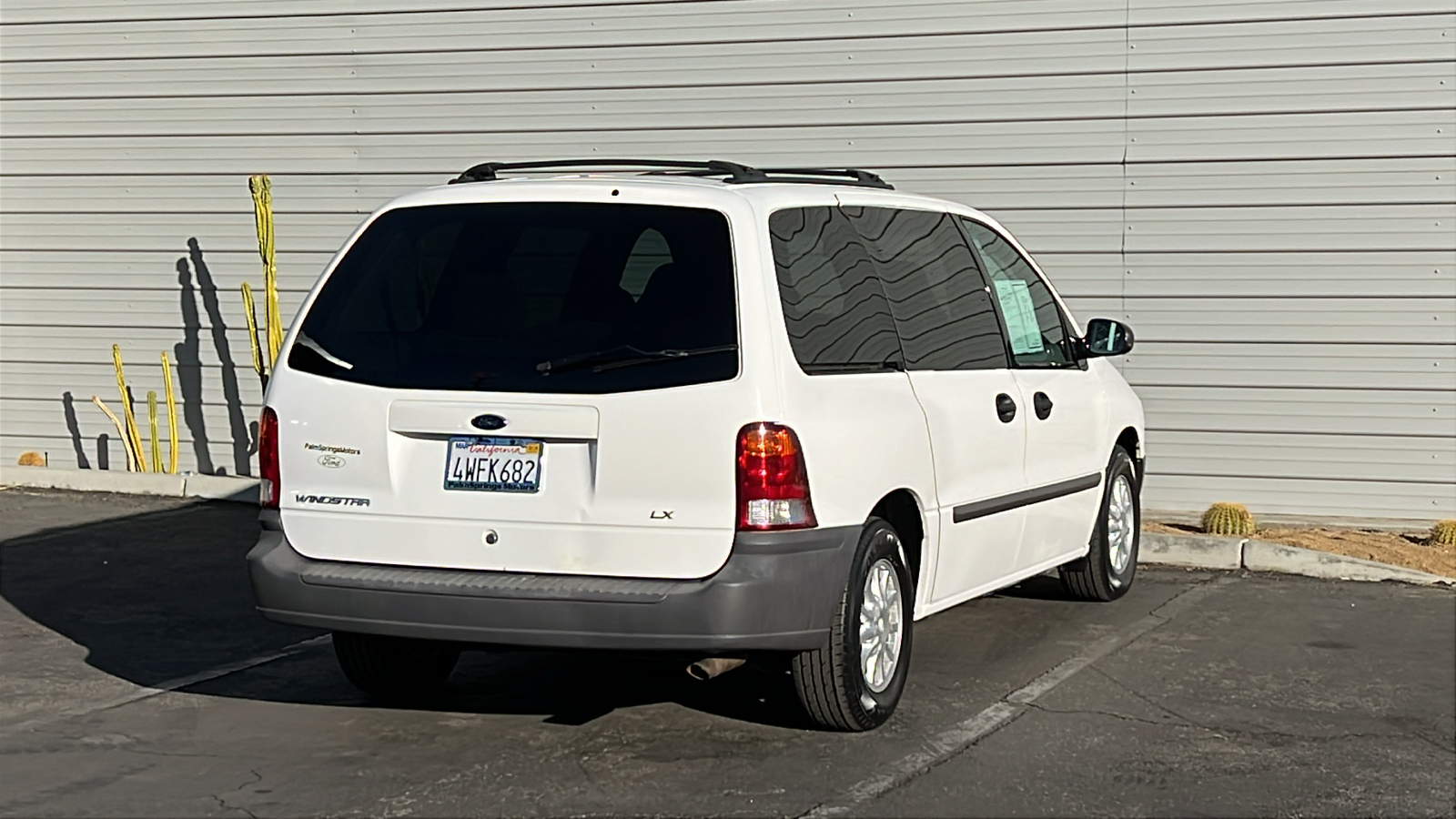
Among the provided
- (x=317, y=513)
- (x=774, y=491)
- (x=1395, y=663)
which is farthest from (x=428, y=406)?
(x=1395, y=663)

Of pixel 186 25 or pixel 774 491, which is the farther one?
pixel 186 25

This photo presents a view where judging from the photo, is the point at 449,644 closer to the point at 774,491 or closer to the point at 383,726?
the point at 383,726

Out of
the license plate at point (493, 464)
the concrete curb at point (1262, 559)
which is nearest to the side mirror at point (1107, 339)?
the concrete curb at point (1262, 559)

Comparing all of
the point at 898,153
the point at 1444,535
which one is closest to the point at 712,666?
the point at 1444,535

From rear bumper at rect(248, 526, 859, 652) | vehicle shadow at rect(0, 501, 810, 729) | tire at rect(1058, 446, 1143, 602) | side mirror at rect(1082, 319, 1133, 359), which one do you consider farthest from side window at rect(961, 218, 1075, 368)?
rear bumper at rect(248, 526, 859, 652)

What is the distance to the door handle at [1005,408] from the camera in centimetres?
735

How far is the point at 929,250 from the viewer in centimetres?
735

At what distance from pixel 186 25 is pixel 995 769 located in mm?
9396

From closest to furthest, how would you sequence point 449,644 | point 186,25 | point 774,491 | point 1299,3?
point 774,491 < point 449,644 < point 1299,3 < point 186,25

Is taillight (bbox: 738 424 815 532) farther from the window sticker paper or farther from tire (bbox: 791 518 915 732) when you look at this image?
the window sticker paper

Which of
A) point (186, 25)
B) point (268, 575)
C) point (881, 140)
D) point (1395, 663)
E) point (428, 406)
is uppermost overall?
point (186, 25)

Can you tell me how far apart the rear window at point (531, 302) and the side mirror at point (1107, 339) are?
2.75 m

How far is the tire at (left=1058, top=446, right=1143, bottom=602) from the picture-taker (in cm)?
875

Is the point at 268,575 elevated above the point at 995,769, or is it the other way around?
the point at 268,575
